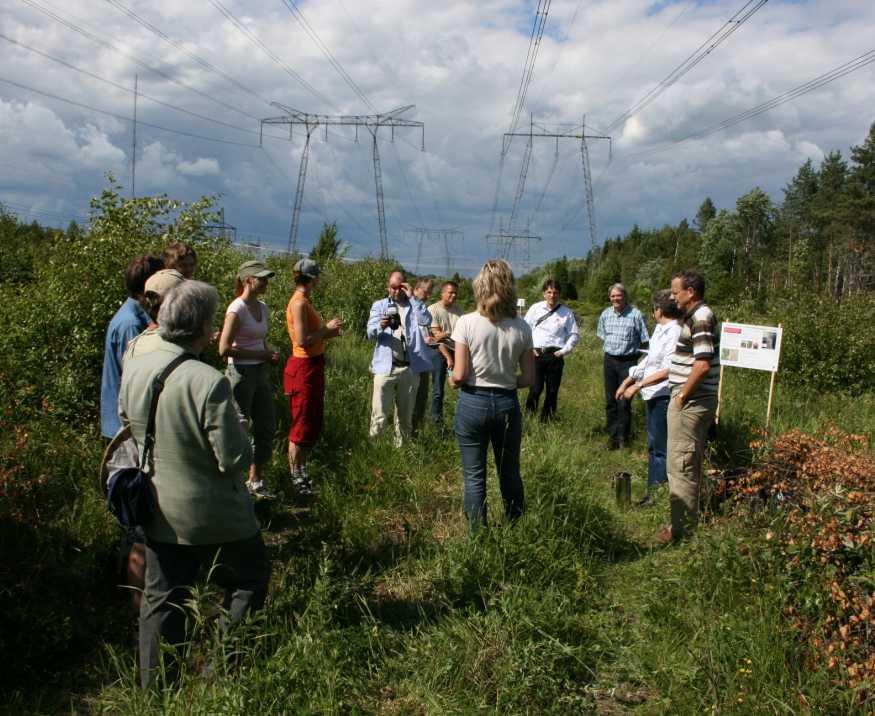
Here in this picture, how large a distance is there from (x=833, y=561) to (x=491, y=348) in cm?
203

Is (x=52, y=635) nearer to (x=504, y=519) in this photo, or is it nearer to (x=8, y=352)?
(x=504, y=519)

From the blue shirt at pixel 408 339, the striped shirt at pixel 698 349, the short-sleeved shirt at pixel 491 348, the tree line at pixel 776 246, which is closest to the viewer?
the short-sleeved shirt at pixel 491 348

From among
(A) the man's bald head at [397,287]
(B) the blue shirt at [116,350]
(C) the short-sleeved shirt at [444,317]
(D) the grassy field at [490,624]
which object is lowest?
(D) the grassy field at [490,624]

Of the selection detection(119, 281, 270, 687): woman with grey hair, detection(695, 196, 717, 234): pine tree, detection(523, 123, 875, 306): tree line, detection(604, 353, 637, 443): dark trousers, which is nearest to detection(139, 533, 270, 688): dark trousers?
detection(119, 281, 270, 687): woman with grey hair

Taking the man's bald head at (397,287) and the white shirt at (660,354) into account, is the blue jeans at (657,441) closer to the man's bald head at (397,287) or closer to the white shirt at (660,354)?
the white shirt at (660,354)

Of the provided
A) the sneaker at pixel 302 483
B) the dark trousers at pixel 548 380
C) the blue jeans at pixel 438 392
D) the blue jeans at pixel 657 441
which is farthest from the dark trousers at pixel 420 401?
the blue jeans at pixel 657 441

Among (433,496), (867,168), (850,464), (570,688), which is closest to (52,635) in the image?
(570,688)

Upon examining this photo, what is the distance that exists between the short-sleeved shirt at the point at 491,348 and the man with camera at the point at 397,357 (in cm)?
235

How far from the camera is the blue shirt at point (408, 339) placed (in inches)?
256

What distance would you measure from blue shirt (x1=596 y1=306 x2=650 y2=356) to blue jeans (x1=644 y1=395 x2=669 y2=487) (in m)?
1.71

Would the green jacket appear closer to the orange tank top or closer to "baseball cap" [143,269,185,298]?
"baseball cap" [143,269,185,298]

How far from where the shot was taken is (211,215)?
739 centimetres

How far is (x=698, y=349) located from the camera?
15.0 ft

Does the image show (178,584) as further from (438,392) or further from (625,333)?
(625,333)
